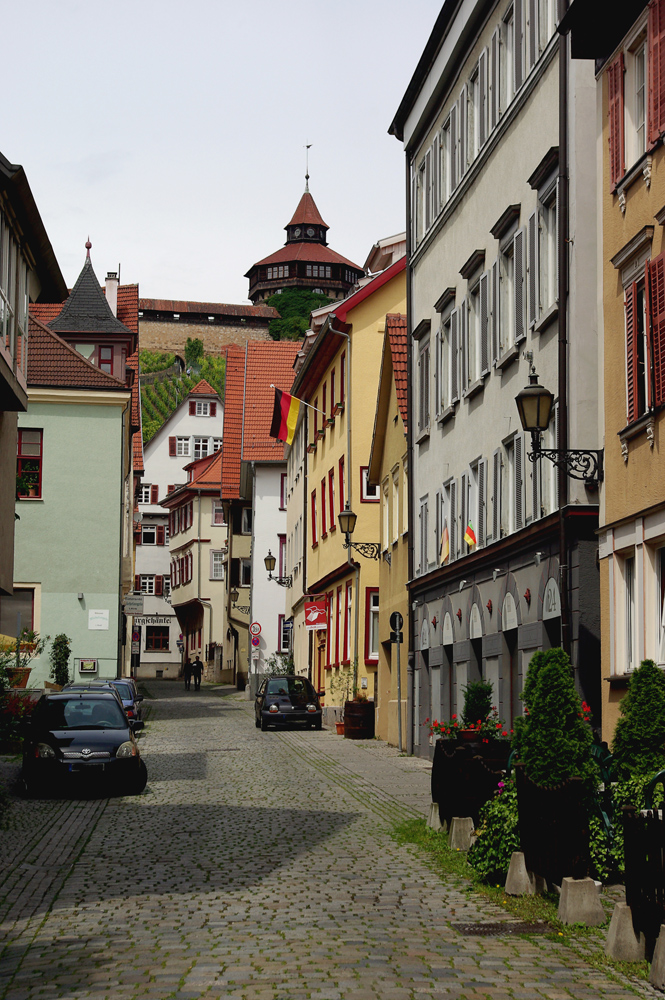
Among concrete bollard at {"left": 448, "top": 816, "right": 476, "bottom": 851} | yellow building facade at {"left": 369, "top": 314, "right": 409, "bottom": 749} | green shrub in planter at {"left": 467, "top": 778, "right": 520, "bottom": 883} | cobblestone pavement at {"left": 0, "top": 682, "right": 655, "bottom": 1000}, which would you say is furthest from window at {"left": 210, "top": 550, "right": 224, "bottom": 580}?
green shrub in planter at {"left": 467, "top": 778, "right": 520, "bottom": 883}

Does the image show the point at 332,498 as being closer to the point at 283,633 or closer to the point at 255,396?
the point at 283,633

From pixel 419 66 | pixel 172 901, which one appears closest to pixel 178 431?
pixel 419 66

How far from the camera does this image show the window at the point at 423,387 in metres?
26.2

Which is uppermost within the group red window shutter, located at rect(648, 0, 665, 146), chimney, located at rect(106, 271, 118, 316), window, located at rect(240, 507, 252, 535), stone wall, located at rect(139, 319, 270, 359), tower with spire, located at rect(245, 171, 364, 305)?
tower with spire, located at rect(245, 171, 364, 305)

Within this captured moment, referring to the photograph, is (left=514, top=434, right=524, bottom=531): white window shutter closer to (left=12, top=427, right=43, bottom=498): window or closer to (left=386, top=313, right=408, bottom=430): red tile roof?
(left=386, top=313, right=408, bottom=430): red tile roof

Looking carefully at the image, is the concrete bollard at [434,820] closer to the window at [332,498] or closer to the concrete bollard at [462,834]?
the concrete bollard at [462,834]

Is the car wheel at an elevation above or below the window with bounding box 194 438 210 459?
below

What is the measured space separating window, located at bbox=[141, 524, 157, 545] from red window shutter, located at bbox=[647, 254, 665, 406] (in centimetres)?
8038

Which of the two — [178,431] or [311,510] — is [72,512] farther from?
[178,431]

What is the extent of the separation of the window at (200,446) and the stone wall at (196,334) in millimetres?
55225

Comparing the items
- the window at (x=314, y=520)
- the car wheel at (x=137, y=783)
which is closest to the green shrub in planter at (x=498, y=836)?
the car wheel at (x=137, y=783)

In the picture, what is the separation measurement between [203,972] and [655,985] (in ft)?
7.95

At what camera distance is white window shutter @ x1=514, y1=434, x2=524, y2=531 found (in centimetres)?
1897

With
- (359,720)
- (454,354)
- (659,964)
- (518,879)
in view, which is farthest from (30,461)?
(659,964)
